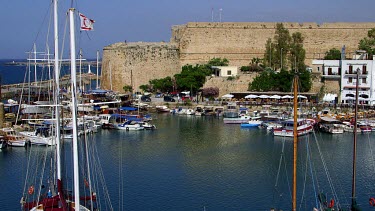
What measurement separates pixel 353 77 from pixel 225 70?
321 inches

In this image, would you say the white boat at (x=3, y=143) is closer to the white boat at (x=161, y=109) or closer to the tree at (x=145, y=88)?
the white boat at (x=161, y=109)

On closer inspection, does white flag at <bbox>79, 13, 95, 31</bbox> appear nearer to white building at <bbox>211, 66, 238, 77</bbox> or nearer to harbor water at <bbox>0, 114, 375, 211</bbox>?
harbor water at <bbox>0, 114, 375, 211</bbox>

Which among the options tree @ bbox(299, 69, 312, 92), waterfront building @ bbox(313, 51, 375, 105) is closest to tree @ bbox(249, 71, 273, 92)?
tree @ bbox(299, 69, 312, 92)

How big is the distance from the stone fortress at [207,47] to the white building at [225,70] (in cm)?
207

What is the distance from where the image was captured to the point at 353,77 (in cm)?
3023

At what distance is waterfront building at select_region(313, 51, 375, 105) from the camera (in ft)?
97.4

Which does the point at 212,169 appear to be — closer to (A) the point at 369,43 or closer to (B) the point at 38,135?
(B) the point at 38,135

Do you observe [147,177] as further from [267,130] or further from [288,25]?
[288,25]

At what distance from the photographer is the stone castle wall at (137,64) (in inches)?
1455

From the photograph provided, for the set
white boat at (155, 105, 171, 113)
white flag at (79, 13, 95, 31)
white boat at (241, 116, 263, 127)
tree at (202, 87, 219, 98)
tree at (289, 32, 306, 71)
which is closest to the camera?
white flag at (79, 13, 95, 31)

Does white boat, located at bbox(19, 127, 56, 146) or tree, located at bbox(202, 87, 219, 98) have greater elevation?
tree, located at bbox(202, 87, 219, 98)

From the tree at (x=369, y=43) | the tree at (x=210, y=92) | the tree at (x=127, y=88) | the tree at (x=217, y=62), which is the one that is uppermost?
the tree at (x=369, y=43)

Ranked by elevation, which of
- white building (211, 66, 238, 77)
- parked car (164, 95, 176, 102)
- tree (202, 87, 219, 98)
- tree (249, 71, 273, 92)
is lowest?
parked car (164, 95, 176, 102)

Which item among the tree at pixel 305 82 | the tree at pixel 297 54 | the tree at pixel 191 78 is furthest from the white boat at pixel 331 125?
the tree at pixel 191 78
